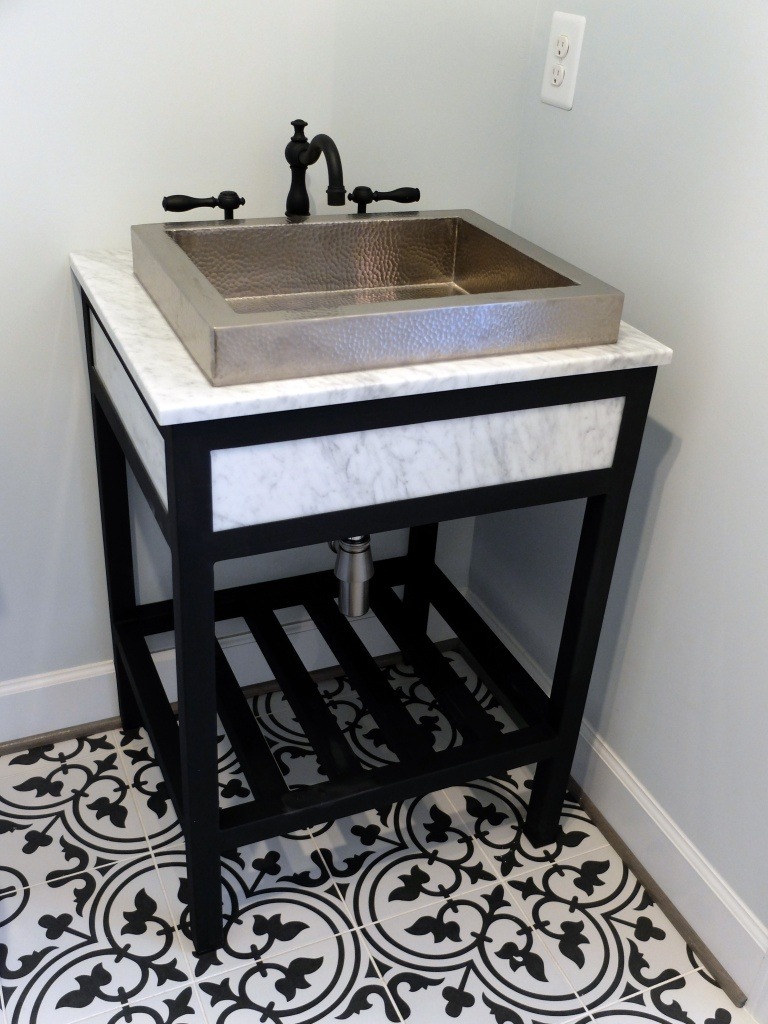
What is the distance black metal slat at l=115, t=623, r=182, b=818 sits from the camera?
1.42 metres

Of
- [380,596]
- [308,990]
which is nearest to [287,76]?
[380,596]

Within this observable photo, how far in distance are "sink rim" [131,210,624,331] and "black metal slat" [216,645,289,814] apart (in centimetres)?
61

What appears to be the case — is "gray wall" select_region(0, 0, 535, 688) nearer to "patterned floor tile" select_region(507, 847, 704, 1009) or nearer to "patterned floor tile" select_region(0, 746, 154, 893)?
"patterned floor tile" select_region(0, 746, 154, 893)

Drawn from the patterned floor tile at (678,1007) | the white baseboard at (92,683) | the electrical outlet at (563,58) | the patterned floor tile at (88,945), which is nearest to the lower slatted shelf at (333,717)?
the white baseboard at (92,683)

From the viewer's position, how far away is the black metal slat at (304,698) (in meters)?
1.45

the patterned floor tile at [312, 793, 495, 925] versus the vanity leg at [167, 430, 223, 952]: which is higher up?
the vanity leg at [167, 430, 223, 952]

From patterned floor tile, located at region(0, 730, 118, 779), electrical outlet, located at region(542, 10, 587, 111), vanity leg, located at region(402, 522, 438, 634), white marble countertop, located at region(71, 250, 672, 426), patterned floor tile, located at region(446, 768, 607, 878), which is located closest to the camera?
white marble countertop, located at region(71, 250, 672, 426)

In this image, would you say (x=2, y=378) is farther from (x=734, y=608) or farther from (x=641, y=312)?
(x=734, y=608)

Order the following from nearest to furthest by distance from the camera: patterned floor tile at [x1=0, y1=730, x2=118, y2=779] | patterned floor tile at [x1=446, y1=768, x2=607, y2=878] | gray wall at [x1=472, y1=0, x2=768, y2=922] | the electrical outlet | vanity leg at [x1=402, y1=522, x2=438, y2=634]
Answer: gray wall at [x1=472, y1=0, x2=768, y2=922] → the electrical outlet → patterned floor tile at [x1=446, y1=768, x2=607, y2=878] → patterned floor tile at [x1=0, y1=730, x2=118, y2=779] → vanity leg at [x1=402, y1=522, x2=438, y2=634]

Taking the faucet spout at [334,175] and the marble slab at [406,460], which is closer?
the marble slab at [406,460]

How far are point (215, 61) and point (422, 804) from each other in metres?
1.22

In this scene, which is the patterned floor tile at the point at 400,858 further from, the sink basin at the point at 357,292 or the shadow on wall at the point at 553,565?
the sink basin at the point at 357,292

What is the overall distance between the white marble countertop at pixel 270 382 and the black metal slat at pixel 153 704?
58 cm

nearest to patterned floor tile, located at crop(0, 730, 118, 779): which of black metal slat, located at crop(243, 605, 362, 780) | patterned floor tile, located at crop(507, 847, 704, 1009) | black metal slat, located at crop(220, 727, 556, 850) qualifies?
black metal slat, located at crop(243, 605, 362, 780)
